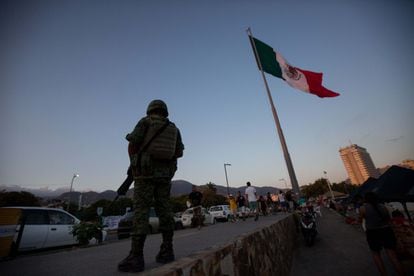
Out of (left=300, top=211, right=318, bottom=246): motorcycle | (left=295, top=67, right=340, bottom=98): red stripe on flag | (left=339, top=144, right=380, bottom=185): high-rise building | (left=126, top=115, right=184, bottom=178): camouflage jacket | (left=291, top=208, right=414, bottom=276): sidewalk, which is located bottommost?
(left=291, top=208, right=414, bottom=276): sidewalk

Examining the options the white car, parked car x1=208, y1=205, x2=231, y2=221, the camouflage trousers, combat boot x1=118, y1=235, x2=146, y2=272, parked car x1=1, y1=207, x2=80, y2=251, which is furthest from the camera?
parked car x1=208, y1=205, x2=231, y2=221

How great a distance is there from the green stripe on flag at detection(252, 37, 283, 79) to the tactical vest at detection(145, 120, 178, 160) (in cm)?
1084

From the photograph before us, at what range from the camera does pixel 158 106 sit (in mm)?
3055

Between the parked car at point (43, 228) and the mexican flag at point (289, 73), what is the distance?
474 inches

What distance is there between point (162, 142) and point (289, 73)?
11.5 meters

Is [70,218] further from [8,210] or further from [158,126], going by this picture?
[158,126]

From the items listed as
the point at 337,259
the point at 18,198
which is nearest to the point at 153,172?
the point at 337,259

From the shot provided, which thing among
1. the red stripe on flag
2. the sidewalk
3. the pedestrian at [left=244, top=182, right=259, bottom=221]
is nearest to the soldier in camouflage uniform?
the sidewalk

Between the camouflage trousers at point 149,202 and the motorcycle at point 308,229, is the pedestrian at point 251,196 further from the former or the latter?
the camouflage trousers at point 149,202

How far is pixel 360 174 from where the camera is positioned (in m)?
167

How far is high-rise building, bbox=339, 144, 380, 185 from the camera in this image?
167 meters

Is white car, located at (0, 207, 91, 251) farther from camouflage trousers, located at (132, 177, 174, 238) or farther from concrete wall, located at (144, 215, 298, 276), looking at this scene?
concrete wall, located at (144, 215, 298, 276)

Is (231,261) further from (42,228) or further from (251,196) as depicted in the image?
(251,196)

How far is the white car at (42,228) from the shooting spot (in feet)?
22.5
